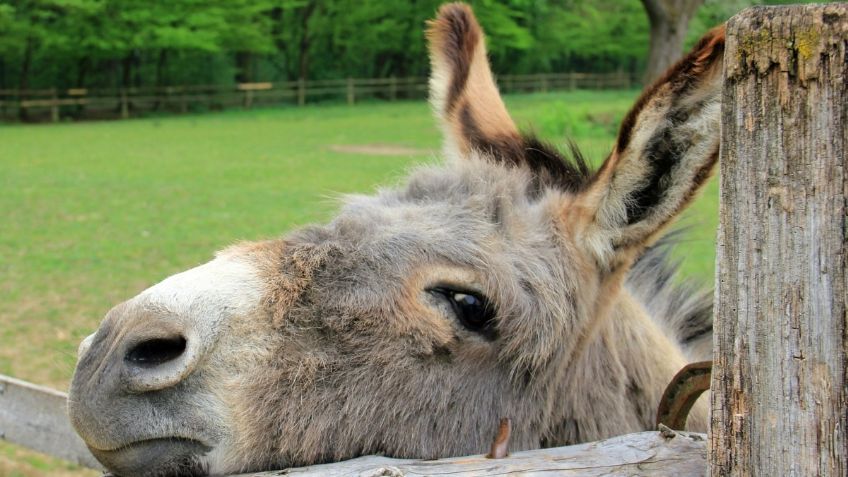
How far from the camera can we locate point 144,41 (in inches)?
1667

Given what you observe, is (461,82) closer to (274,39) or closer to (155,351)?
(155,351)

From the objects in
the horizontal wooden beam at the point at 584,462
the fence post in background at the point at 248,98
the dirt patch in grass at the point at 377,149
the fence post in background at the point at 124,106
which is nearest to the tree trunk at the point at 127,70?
the fence post in background at the point at 124,106

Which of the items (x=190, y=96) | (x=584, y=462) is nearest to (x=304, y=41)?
(x=190, y=96)

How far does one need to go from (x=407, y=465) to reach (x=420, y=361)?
0.48 m

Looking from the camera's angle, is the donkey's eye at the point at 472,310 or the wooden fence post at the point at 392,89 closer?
the donkey's eye at the point at 472,310

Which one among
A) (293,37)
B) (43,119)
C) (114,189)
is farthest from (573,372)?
(293,37)

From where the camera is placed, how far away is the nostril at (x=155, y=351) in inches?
89.0

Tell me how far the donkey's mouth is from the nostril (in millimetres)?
212

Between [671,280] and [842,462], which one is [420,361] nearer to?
[842,462]

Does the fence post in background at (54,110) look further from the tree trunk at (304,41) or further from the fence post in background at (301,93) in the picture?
the tree trunk at (304,41)

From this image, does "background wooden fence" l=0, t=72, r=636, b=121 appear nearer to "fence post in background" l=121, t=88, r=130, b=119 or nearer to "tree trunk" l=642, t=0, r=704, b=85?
"fence post in background" l=121, t=88, r=130, b=119

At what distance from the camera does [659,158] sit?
8.47ft

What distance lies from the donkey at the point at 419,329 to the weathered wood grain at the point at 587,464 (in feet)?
0.93

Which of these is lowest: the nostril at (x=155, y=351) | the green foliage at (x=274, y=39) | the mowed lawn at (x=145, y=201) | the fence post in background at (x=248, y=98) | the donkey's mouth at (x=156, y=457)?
the mowed lawn at (x=145, y=201)
